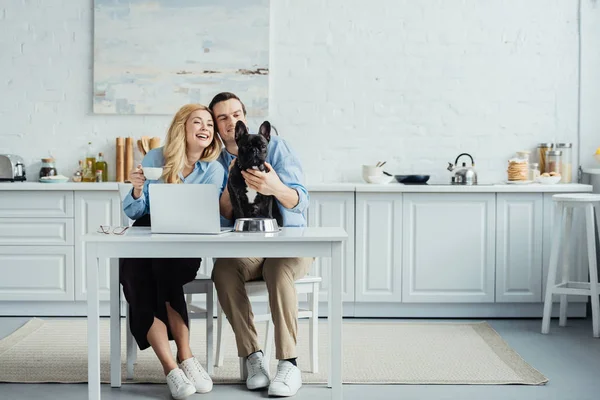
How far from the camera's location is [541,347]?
4.12m

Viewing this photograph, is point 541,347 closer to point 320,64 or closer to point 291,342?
point 291,342

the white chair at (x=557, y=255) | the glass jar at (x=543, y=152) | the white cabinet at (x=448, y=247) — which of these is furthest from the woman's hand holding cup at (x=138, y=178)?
the glass jar at (x=543, y=152)

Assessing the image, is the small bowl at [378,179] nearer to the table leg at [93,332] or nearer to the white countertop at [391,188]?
the white countertop at [391,188]

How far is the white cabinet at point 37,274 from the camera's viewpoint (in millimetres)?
4824

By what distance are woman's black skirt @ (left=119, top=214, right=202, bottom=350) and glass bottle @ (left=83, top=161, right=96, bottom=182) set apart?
205 centimetres

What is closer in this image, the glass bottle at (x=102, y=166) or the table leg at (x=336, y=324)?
the table leg at (x=336, y=324)

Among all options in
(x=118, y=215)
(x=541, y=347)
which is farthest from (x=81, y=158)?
(x=541, y=347)

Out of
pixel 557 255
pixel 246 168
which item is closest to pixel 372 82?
pixel 557 255

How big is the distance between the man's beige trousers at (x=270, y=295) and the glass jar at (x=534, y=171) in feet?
7.64

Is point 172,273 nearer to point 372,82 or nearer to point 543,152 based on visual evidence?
point 372,82

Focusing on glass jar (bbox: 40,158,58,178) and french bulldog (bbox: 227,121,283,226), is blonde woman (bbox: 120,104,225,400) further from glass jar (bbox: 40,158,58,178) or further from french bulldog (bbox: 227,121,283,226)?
glass jar (bbox: 40,158,58,178)

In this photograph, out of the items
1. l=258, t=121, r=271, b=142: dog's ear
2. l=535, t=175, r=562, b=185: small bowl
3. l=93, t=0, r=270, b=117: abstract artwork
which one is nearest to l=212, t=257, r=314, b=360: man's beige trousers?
l=258, t=121, r=271, b=142: dog's ear

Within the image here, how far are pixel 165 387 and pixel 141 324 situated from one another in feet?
1.12

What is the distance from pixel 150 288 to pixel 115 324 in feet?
0.81
